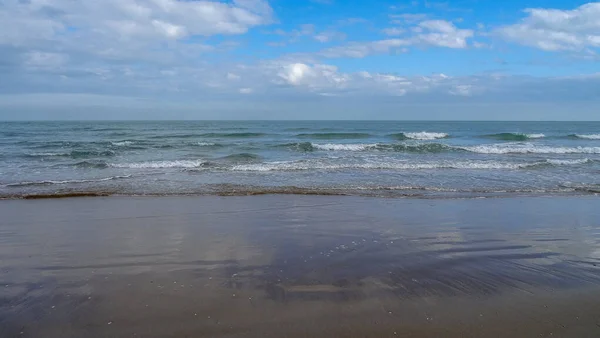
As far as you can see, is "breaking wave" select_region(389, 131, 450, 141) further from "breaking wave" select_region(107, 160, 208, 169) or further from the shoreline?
the shoreline

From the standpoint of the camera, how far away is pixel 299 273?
530 centimetres

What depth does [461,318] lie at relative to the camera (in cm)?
409

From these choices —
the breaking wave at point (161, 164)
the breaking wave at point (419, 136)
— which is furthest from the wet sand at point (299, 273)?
the breaking wave at point (419, 136)

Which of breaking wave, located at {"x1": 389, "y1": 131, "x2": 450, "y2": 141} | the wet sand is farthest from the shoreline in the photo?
breaking wave, located at {"x1": 389, "y1": 131, "x2": 450, "y2": 141}

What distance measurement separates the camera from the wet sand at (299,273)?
3992mm

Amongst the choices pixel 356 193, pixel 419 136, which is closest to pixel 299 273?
pixel 356 193

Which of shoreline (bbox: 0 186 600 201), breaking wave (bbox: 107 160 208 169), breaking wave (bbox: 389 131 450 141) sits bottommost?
shoreline (bbox: 0 186 600 201)

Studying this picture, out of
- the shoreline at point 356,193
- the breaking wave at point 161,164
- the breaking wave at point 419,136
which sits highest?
the breaking wave at point 419,136

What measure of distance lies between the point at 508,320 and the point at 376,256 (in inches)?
86.6

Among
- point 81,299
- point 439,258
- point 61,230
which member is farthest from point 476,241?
point 61,230

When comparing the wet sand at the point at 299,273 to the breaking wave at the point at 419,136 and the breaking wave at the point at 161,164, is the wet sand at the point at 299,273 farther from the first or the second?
the breaking wave at the point at 419,136

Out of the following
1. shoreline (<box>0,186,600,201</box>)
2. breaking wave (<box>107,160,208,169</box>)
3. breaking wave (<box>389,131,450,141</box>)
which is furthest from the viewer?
breaking wave (<box>389,131,450,141</box>)

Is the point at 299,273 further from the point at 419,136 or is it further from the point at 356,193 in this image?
the point at 419,136

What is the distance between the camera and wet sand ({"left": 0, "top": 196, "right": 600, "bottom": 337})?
3992 mm
